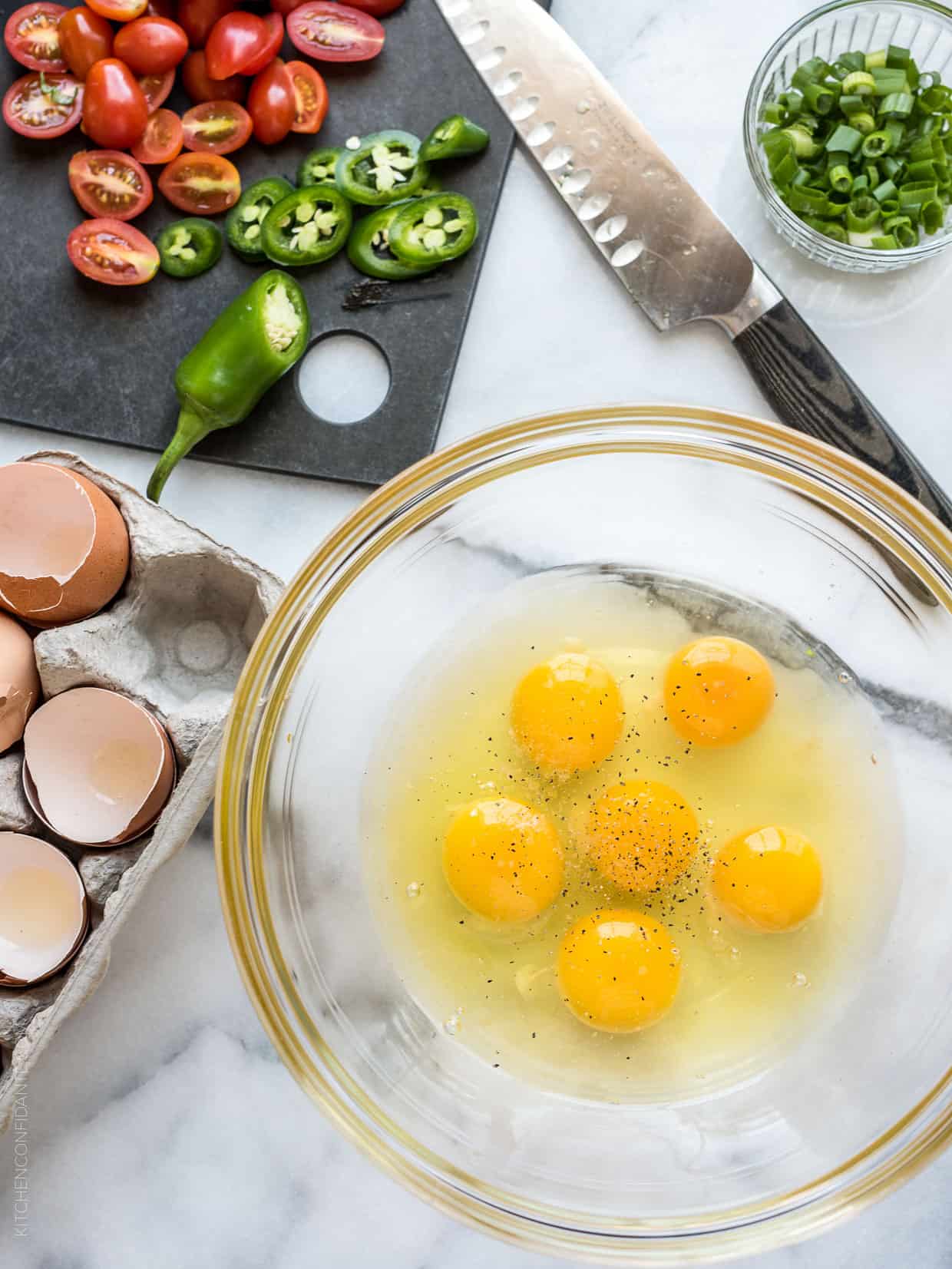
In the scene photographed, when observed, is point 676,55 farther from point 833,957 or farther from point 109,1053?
point 109,1053

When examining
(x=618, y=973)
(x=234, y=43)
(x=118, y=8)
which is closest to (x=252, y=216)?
(x=234, y=43)

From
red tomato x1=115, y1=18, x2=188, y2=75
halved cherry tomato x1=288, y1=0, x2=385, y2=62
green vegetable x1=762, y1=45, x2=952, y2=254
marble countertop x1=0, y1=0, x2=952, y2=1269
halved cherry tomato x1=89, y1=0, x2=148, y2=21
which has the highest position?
green vegetable x1=762, y1=45, x2=952, y2=254

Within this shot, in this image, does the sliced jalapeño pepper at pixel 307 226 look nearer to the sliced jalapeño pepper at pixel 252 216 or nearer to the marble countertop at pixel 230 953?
the sliced jalapeño pepper at pixel 252 216

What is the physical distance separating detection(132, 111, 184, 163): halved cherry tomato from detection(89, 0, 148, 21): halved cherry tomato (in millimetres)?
185

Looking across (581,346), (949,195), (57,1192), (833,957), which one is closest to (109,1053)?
(57,1192)

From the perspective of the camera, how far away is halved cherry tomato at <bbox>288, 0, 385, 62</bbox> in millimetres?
2297

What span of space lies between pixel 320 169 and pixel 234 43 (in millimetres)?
271

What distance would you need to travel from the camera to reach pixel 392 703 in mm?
2117

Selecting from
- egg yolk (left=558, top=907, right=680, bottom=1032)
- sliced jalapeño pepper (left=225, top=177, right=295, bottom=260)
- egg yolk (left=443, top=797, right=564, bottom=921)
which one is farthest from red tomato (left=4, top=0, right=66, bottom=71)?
egg yolk (left=558, top=907, right=680, bottom=1032)

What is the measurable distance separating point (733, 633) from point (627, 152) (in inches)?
36.5

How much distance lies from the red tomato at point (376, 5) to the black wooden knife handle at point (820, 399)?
0.95 metres

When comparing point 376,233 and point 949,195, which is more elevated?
point 949,195

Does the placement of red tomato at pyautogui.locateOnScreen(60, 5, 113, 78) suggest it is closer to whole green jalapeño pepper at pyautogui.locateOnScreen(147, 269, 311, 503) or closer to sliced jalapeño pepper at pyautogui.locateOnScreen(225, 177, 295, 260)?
sliced jalapeño pepper at pyautogui.locateOnScreen(225, 177, 295, 260)

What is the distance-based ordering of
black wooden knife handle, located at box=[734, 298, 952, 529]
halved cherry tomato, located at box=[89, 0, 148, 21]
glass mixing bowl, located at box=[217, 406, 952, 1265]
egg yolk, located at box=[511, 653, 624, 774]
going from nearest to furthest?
glass mixing bowl, located at box=[217, 406, 952, 1265] → egg yolk, located at box=[511, 653, 624, 774] → black wooden knife handle, located at box=[734, 298, 952, 529] → halved cherry tomato, located at box=[89, 0, 148, 21]
